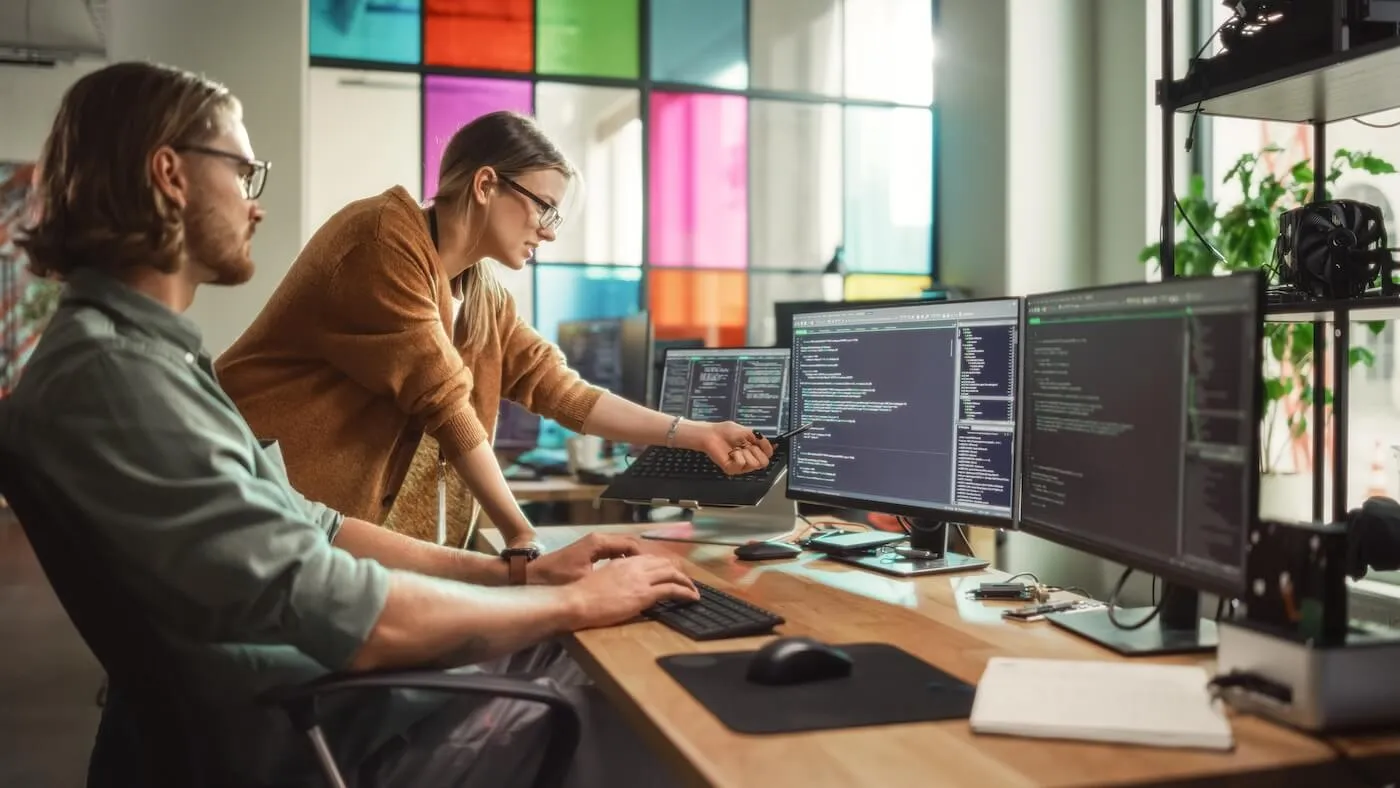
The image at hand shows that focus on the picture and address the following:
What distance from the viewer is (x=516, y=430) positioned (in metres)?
4.93

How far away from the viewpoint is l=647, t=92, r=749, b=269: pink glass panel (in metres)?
5.25

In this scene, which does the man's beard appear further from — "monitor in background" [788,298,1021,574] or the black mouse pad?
"monitor in background" [788,298,1021,574]

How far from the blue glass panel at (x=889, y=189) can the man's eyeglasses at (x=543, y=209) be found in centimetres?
342

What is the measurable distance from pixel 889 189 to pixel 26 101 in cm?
697

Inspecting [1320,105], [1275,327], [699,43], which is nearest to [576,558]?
[1320,105]

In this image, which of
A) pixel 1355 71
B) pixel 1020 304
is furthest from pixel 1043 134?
pixel 1020 304

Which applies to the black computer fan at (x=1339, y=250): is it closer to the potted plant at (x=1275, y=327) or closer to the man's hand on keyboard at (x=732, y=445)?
the man's hand on keyboard at (x=732, y=445)

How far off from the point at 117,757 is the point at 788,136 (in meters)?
4.65

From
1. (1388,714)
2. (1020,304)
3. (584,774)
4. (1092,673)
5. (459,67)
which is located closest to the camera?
(1388,714)

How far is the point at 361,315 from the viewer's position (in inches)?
78.2

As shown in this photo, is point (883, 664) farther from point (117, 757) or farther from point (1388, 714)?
point (117, 757)

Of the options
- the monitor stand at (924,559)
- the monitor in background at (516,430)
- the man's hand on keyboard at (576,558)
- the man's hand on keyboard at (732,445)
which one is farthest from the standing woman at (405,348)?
the monitor in background at (516,430)

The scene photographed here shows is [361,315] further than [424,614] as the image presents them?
Yes

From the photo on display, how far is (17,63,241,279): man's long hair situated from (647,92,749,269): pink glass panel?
4.02m
